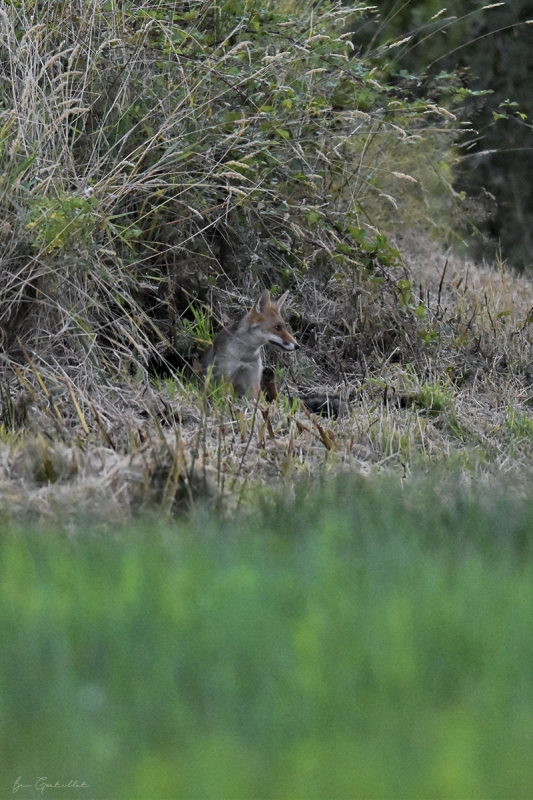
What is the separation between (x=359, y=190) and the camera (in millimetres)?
8797

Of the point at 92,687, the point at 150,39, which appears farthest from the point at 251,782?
the point at 150,39

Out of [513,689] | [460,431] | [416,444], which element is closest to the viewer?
[513,689]

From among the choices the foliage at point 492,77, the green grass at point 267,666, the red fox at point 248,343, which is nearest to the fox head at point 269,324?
the red fox at point 248,343

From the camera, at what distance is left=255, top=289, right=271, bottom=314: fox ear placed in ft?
25.2

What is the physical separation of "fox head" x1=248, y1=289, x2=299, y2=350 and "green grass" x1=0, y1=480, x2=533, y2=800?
146 inches

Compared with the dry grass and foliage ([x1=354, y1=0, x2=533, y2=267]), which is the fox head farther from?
foliage ([x1=354, y1=0, x2=533, y2=267])

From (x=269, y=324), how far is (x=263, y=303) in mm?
137

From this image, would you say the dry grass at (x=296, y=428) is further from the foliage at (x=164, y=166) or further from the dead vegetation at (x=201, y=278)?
the foliage at (x=164, y=166)

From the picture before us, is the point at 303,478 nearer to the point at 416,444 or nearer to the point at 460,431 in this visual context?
the point at 416,444

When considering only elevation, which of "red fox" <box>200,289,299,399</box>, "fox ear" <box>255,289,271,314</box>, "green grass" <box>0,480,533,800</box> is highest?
"green grass" <box>0,480,533,800</box>

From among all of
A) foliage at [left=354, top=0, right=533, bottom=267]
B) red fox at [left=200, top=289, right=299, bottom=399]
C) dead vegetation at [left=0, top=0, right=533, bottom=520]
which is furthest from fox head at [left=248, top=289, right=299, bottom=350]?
foliage at [left=354, top=0, right=533, bottom=267]

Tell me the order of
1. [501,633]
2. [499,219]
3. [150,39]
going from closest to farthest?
1. [501,633]
2. [150,39]
3. [499,219]

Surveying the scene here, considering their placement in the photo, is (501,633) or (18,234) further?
(18,234)

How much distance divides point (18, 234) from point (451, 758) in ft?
15.6
